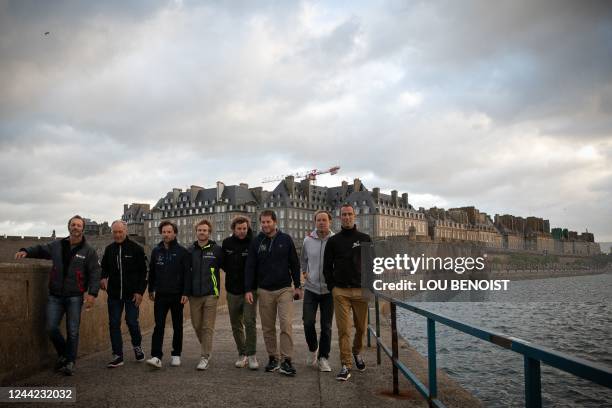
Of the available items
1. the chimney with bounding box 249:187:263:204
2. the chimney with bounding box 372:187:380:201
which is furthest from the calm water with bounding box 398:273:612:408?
the chimney with bounding box 249:187:263:204

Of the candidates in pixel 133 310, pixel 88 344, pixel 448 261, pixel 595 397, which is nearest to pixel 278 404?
pixel 133 310

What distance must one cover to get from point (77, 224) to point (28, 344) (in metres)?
1.62

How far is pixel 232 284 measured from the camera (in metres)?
7.44

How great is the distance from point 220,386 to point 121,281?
7.53 feet

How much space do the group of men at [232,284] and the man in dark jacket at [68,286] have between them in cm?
1

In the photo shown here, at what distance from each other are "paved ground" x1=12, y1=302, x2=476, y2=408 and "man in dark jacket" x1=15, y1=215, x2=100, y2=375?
0.38 metres

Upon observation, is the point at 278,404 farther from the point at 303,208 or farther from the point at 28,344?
the point at 303,208

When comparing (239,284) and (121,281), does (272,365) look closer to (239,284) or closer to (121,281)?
(239,284)

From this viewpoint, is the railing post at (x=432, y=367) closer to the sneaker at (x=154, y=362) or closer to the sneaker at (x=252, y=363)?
the sneaker at (x=252, y=363)

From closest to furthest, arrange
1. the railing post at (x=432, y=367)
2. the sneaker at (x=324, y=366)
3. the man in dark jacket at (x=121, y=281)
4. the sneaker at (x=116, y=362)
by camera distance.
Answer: the railing post at (x=432, y=367) → the sneaker at (x=324, y=366) → the sneaker at (x=116, y=362) → the man in dark jacket at (x=121, y=281)

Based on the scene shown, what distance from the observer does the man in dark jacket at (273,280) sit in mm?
7000

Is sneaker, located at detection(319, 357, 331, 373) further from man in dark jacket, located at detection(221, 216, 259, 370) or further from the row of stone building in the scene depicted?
the row of stone building

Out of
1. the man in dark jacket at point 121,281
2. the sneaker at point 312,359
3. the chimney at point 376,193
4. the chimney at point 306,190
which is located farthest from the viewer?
the chimney at point 306,190

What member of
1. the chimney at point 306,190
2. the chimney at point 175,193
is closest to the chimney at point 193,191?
the chimney at point 175,193
